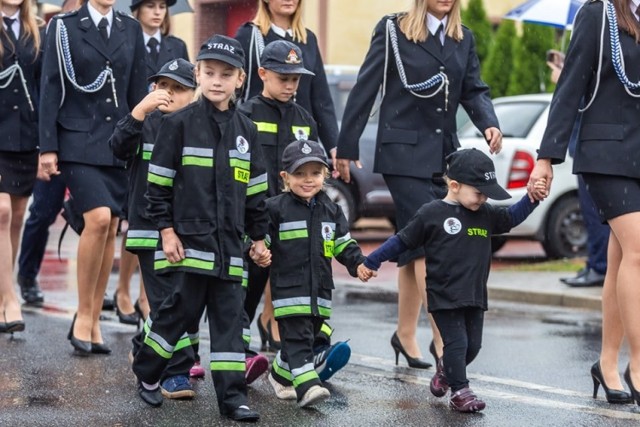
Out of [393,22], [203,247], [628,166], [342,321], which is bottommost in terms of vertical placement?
[342,321]

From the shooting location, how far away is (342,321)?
10.4 m

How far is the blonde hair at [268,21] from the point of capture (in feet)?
27.5

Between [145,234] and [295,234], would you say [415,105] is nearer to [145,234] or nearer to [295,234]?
[295,234]

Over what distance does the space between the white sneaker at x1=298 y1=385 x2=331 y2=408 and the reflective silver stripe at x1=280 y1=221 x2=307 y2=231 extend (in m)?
0.78

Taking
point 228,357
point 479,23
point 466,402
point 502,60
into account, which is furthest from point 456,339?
point 479,23

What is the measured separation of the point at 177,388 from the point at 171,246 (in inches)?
32.9

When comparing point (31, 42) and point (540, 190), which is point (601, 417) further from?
point (31, 42)

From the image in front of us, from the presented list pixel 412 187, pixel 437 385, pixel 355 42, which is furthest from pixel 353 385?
pixel 355 42

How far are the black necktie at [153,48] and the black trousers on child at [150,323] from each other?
91.7 inches

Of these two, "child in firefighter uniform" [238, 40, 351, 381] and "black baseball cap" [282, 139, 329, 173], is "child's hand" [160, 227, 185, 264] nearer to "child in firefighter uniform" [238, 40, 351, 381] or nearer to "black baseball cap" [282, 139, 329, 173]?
"black baseball cap" [282, 139, 329, 173]

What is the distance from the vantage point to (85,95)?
8430 mm

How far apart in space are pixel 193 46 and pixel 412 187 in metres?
20.1

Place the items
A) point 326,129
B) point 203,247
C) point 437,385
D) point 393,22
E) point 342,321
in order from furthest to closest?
point 342,321
point 326,129
point 393,22
point 437,385
point 203,247

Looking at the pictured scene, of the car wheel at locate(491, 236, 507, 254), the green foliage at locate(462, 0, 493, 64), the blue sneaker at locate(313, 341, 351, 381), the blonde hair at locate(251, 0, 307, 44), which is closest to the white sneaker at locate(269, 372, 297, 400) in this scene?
the blue sneaker at locate(313, 341, 351, 381)
